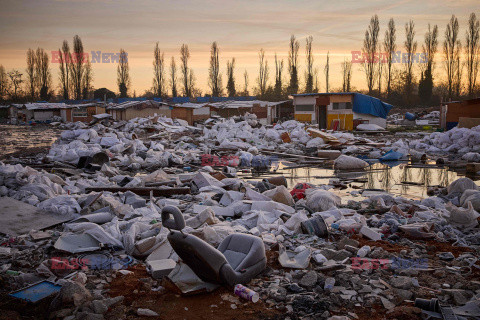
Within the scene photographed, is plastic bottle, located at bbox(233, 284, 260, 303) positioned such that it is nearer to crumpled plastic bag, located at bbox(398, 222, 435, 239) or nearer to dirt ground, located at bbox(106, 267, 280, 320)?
dirt ground, located at bbox(106, 267, 280, 320)

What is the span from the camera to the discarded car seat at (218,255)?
3123 mm

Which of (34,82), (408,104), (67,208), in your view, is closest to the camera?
(67,208)

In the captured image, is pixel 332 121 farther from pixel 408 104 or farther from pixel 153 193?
pixel 153 193

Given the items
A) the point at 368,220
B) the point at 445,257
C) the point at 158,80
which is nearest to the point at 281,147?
the point at 368,220

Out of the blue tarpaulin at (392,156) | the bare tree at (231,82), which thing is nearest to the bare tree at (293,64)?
the bare tree at (231,82)

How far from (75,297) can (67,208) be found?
2.89 meters

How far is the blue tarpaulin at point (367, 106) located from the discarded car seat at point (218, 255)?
24.6 meters

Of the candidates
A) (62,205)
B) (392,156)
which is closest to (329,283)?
(62,205)

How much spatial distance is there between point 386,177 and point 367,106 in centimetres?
1788

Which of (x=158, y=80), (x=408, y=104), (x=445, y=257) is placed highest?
(x=158, y=80)

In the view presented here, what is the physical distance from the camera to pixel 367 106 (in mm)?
26875

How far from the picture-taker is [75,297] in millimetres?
3146

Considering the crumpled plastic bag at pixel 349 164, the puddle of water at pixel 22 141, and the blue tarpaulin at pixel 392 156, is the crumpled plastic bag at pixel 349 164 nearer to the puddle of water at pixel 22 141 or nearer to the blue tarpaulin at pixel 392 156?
the blue tarpaulin at pixel 392 156

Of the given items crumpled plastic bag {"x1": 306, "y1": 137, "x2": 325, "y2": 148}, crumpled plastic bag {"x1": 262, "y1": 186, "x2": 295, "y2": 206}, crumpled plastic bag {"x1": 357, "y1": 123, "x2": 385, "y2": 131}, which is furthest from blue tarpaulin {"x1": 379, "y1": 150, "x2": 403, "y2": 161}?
crumpled plastic bag {"x1": 357, "y1": 123, "x2": 385, "y2": 131}
